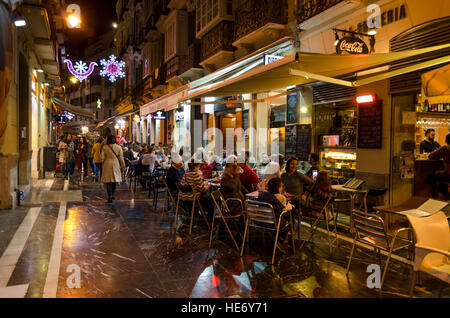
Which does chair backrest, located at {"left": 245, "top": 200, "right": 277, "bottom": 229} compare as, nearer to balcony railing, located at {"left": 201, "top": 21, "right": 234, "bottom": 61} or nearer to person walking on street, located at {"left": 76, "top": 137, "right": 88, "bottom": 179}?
balcony railing, located at {"left": 201, "top": 21, "right": 234, "bottom": 61}

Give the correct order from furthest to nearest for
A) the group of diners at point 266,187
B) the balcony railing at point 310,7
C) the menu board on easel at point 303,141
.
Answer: the menu board on easel at point 303,141 → the balcony railing at point 310,7 → the group of diners at point 266,187

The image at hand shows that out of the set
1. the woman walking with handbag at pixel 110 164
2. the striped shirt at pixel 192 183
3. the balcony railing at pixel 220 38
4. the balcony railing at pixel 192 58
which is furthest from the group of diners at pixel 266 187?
the balcony railing at pixel 192 58

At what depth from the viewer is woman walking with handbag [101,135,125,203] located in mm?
9242

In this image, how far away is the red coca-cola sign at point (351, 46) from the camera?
728cm

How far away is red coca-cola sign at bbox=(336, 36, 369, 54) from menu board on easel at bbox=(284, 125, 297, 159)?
3.20m

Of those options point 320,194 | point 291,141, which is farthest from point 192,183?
point 291,141

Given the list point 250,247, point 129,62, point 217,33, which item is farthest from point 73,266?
point 129,62

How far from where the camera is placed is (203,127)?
1802cm

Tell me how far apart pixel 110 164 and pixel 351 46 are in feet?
21.3

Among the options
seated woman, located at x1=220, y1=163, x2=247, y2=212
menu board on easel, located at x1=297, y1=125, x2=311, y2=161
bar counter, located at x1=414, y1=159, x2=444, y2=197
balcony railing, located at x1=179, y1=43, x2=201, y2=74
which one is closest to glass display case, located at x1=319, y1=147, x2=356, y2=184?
menu board on easel, located at x1=297, y1=125, x2=311, y2=161

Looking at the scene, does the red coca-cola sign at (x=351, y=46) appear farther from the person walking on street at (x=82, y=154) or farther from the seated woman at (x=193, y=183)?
the person walking on street at (x=82, y=154)

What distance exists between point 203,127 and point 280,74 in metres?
12.2

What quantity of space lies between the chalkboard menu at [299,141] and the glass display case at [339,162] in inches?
17.0
